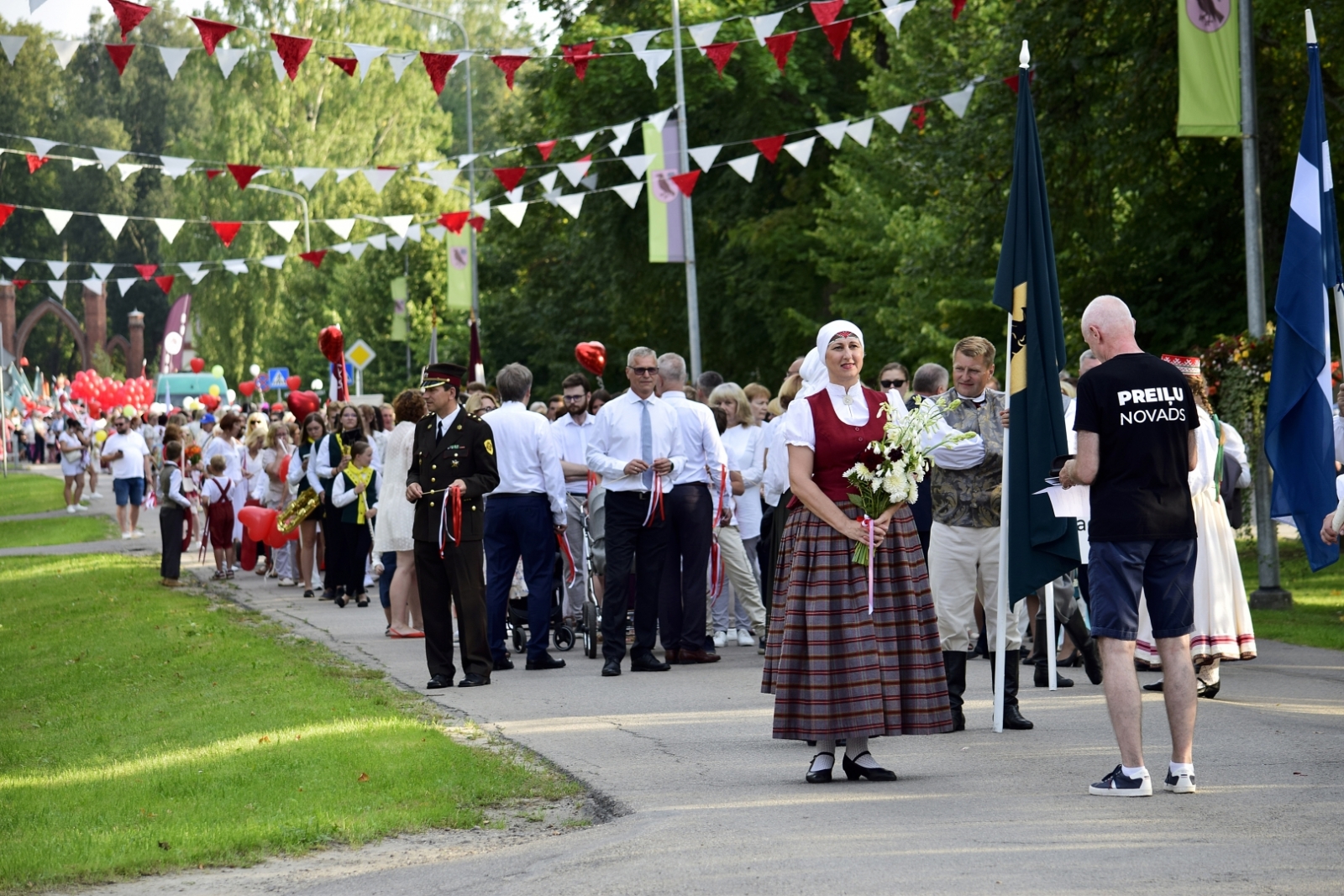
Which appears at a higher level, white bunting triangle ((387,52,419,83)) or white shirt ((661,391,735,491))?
white bunting triangle ((387,52,419,83))

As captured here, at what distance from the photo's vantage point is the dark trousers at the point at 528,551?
1228cm

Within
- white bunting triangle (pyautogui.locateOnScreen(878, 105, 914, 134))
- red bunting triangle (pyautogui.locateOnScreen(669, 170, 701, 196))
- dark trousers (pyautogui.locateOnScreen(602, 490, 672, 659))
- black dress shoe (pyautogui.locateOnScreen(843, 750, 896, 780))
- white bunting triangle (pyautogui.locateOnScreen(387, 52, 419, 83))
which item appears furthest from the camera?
red bunting triangle (pyautogui.locateOnScreen(669, 170, 701, 196))

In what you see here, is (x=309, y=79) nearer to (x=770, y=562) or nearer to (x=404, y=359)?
(x=404, y=359)

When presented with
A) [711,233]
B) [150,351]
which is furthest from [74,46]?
[150,351]

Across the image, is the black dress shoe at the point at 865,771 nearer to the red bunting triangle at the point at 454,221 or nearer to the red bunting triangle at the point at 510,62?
the red bunting triangle at the point at 510,62

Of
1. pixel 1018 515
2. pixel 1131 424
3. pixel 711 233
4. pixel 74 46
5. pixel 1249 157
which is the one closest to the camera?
pixel 1131 424

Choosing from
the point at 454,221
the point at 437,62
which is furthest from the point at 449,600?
the point at 454,221

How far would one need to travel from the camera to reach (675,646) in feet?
40.9

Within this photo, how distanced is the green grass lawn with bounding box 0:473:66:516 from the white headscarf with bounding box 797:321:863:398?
32647 mm

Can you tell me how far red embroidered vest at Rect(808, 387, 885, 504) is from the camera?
7727 mm

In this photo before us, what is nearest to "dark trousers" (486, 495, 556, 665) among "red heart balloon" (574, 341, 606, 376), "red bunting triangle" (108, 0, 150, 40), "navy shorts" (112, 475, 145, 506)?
"red heart balloon" (574, 341, 606, 376)

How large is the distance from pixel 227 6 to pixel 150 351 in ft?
172

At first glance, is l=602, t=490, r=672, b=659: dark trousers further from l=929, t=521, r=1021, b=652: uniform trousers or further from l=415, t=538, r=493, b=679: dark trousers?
l=929, t=521, r=1021, b=652: uniform trousers

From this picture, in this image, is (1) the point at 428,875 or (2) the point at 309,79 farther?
(2) the point at 309,79
